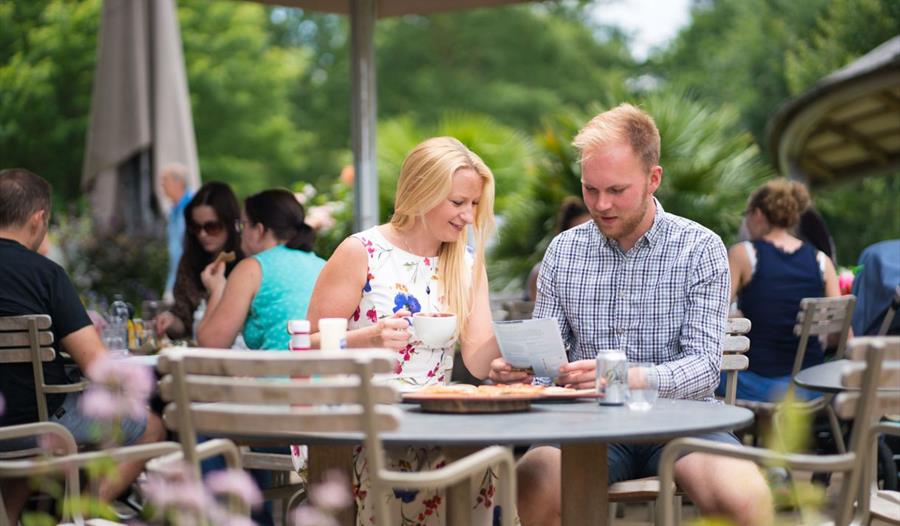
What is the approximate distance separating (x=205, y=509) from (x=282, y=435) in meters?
0.52

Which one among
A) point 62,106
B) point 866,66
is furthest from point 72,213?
point 62,106

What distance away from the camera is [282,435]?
2523mm

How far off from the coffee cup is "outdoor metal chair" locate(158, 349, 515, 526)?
637mm

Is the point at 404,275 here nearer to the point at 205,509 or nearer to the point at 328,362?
the point at 328,362

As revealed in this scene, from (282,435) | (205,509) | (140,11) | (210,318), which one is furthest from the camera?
(140,11)

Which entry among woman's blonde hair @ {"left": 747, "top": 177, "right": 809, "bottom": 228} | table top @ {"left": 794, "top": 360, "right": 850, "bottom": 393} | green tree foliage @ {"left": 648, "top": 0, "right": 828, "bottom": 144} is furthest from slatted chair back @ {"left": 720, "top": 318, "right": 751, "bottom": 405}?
green tree foliage @ {"left": 648, "top": 0, "right": 828, "bottom": 144}

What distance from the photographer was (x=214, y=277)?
530 centimetres

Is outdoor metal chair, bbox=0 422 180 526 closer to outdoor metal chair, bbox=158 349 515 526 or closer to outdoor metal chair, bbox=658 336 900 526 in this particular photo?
outdoor metal chair, bbox=158 349 515 526

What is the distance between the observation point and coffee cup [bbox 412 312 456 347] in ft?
10.2

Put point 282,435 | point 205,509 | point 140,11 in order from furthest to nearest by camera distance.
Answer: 1. point 140,11
2. point 282,435
3. point 205,509

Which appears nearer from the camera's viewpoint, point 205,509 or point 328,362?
point 205,509

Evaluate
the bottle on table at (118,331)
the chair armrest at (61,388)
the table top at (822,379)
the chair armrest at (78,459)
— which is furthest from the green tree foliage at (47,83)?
the chair armrest at (78,459)

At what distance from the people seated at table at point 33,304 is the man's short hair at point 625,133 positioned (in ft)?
5.19

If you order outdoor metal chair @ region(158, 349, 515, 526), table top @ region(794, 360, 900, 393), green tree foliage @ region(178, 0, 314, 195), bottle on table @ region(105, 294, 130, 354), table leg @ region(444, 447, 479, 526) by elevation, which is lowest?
table leg @ region(444, 447, 479, 526)
